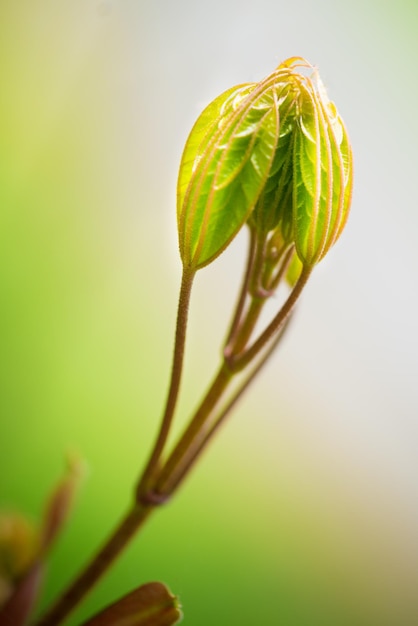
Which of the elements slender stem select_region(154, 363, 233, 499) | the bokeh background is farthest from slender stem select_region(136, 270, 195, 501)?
the bokeh background

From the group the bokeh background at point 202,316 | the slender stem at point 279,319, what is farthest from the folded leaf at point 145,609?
the bokeh background at point 202,316

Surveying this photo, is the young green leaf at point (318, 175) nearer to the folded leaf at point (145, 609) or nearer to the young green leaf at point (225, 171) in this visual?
the young green leaf at point (225, 171)

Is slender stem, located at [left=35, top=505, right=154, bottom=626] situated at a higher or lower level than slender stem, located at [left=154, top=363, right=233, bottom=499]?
lower

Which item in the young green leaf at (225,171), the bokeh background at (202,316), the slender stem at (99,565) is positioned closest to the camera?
the young green leaf at (225,171)

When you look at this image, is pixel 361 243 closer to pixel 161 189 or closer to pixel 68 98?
pixel 161 189

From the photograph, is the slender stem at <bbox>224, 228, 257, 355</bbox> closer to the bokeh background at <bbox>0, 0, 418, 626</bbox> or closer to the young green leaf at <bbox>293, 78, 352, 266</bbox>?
the young green leaf at <bbox>293, 78, 352, 266</bbox>

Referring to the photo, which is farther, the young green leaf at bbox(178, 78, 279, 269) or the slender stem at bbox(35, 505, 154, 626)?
the slender stem at bbox(35, 505, 154, 626)
